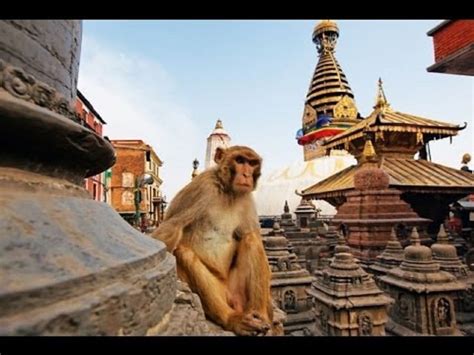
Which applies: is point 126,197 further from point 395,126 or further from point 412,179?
point 412,179

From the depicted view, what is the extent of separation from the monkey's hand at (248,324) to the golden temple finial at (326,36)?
29.3 metres

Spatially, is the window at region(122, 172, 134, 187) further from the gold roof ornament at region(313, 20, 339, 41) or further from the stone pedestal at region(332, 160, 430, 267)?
the gold roof ornament at region(313, 20, 339, 41)

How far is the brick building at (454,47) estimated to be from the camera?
21.1ft

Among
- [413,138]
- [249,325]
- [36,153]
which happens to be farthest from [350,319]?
[413,138]

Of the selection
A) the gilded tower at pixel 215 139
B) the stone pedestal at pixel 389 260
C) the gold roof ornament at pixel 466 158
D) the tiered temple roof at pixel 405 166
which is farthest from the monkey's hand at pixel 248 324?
the gilded tower at pixel 215 139

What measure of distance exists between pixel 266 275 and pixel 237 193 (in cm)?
62

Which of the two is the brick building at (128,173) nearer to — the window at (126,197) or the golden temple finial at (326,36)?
the window at (126,197)

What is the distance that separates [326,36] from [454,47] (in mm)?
23268

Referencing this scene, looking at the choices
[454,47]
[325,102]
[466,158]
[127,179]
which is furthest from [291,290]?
[325,102]

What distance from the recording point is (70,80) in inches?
44.2

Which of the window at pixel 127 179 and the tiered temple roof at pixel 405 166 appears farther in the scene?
the window at pixel 127 179

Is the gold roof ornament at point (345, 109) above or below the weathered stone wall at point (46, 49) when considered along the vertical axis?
above

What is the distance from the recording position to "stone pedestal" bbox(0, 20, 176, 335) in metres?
0.61

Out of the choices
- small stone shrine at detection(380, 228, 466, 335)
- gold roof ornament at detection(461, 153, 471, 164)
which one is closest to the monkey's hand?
small stone shrine at detection(380, 228, 466, 335)
